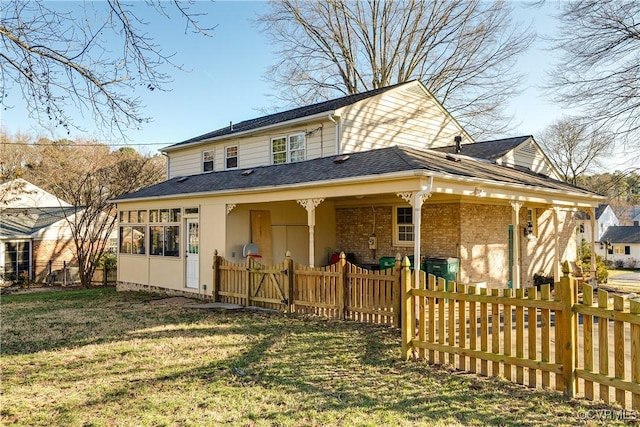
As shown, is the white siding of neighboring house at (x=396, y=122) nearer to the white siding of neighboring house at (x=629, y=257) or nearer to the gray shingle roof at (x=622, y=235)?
the white siding of neighboring house at (x=629, y=257)

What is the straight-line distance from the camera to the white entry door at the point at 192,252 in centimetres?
1345

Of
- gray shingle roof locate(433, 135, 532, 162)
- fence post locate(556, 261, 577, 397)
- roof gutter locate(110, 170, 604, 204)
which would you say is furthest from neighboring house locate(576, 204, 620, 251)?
fence post locate(556, 261, 577, 397)

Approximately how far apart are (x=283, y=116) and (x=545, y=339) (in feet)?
44.0

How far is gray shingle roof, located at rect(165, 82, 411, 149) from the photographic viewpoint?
14703mm

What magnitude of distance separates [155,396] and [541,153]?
52.2ft

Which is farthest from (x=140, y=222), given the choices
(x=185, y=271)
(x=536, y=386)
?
(x=536, y=386)

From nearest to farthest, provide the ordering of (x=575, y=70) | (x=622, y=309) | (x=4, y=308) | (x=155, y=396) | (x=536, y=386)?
1. (x=622, y=309)
2. (x=155, y=396)
3. (x=536, y=386)
4. (x=4, y=308)
5. (x=575, y=70)

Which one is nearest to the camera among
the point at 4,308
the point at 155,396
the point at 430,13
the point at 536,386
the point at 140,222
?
the point at 155,396

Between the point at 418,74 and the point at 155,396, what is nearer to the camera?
the point at 155,396

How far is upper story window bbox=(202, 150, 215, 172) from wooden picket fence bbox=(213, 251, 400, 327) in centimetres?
622

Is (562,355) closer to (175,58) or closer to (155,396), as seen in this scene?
(155,396)

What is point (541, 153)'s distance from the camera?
16.5 meters

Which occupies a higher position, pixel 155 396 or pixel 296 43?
pixel 296 43

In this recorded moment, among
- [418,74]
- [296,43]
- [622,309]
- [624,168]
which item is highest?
[296,43]
